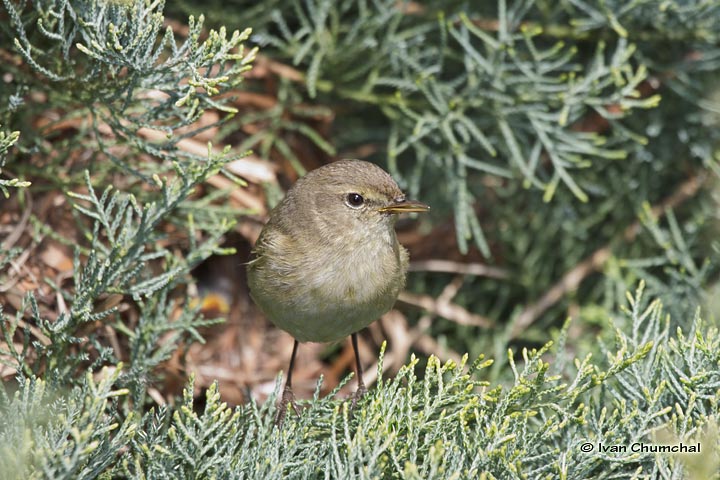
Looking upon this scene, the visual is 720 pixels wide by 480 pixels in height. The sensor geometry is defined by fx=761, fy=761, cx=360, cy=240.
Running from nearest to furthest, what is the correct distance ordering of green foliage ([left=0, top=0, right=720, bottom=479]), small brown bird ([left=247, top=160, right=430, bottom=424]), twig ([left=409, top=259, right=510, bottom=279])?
green foliage ([left=0, top=0, right=720, bottom=479]), small brown bird ([left=247, top=160, right=430, bottom=424]), twig ([left=409, top=259, right=510, bottom=279])

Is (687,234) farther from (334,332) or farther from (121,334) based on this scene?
(121,334)

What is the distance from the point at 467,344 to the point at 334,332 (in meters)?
1.36

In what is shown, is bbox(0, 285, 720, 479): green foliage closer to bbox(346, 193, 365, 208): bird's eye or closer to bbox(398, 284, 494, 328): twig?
bbox(346, 193, 365, 208): bird's eye

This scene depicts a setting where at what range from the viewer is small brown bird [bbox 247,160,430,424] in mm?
2869

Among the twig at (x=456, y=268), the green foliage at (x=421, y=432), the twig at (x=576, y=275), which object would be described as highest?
the green foliage at (x=421, y=432)

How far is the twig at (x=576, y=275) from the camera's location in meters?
3.94

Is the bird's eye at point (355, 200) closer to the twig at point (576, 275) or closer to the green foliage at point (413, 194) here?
the green foliage at point (413, 194)

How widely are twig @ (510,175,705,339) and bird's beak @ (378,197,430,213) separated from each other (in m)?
1.24

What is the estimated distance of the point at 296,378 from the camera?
398 cm

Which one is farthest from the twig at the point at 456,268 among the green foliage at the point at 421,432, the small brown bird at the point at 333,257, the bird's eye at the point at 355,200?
the green foliage at the point at 421,432

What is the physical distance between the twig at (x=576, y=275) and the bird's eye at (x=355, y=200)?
1.30 m

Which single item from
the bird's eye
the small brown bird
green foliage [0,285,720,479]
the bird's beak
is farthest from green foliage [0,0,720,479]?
the bird's beak

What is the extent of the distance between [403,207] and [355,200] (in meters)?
0.21

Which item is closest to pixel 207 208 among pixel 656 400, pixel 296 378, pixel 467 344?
pixel 296 378
